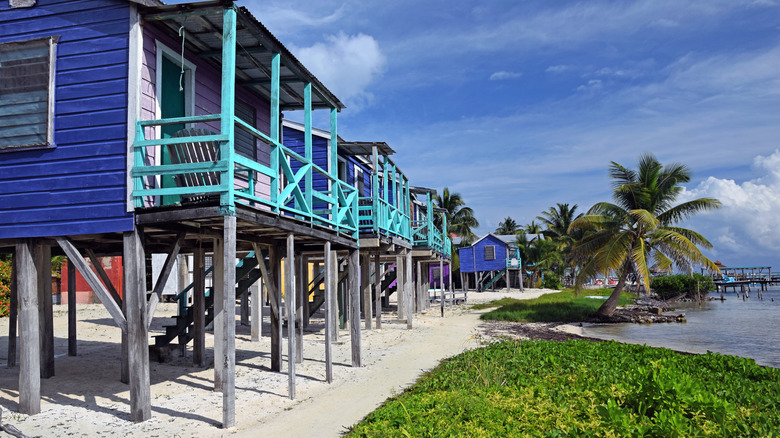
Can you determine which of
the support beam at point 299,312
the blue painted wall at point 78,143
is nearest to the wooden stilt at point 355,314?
the support beam at point 299,312

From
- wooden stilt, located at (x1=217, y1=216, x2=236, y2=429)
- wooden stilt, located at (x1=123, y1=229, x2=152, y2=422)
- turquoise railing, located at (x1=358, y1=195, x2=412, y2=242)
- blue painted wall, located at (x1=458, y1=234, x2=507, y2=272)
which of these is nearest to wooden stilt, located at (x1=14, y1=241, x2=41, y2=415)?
wooden stilt, located at (x1=123, y1=229, x2=152, y2=422)

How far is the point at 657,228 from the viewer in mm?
25828

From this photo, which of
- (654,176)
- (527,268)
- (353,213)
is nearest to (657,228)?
(654,176)

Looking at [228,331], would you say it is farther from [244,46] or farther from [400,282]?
[400,282]

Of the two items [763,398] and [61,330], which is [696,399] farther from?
[61,330]

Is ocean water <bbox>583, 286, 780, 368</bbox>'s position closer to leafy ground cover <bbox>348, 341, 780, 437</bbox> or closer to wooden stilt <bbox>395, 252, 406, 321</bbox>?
wooden stilt <bbox>395, 252, 406, 321</bbox>

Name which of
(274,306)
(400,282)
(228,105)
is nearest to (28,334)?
(274,306)

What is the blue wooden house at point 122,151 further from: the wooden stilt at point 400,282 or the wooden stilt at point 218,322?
the wooden stilt at point 400,282

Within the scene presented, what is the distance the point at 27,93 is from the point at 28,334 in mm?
3503

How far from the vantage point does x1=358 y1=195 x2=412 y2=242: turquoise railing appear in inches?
640

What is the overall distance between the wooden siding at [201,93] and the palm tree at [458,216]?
155 ft

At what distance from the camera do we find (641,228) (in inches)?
1008

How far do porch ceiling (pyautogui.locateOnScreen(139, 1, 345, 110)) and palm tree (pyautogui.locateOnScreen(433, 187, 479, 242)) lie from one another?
157 ft

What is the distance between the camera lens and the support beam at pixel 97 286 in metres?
7.74
